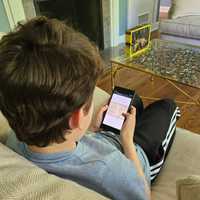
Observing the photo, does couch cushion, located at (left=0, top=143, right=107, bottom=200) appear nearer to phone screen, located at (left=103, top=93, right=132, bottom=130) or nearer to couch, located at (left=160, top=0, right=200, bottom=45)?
phone screen, located at (left=103, top=93, right=132, bottom=130)

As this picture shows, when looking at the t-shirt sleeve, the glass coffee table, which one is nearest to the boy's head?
the t-shirt sleeve

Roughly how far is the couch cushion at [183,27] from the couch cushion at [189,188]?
85.2 inches

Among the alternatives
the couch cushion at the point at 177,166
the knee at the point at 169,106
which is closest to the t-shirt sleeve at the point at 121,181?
the couch cushion at the point at 177,166

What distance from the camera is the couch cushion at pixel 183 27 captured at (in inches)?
90.8

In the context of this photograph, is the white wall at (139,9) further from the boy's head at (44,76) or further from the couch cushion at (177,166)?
the boy's head at (44,76)

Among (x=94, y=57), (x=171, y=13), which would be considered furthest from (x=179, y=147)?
(x=171, y=13)

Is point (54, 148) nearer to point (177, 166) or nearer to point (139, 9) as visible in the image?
point (177, 166)

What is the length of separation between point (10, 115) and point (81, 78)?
0.18 m

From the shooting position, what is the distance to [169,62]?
173 centimetres

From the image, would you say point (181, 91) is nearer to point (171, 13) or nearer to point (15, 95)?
point (171, 13)

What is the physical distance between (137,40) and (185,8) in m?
1.11

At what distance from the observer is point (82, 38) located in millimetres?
519

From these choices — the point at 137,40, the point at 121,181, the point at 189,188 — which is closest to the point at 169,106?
the point at 121,181

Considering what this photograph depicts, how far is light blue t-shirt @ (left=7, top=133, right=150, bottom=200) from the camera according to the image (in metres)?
0.57
